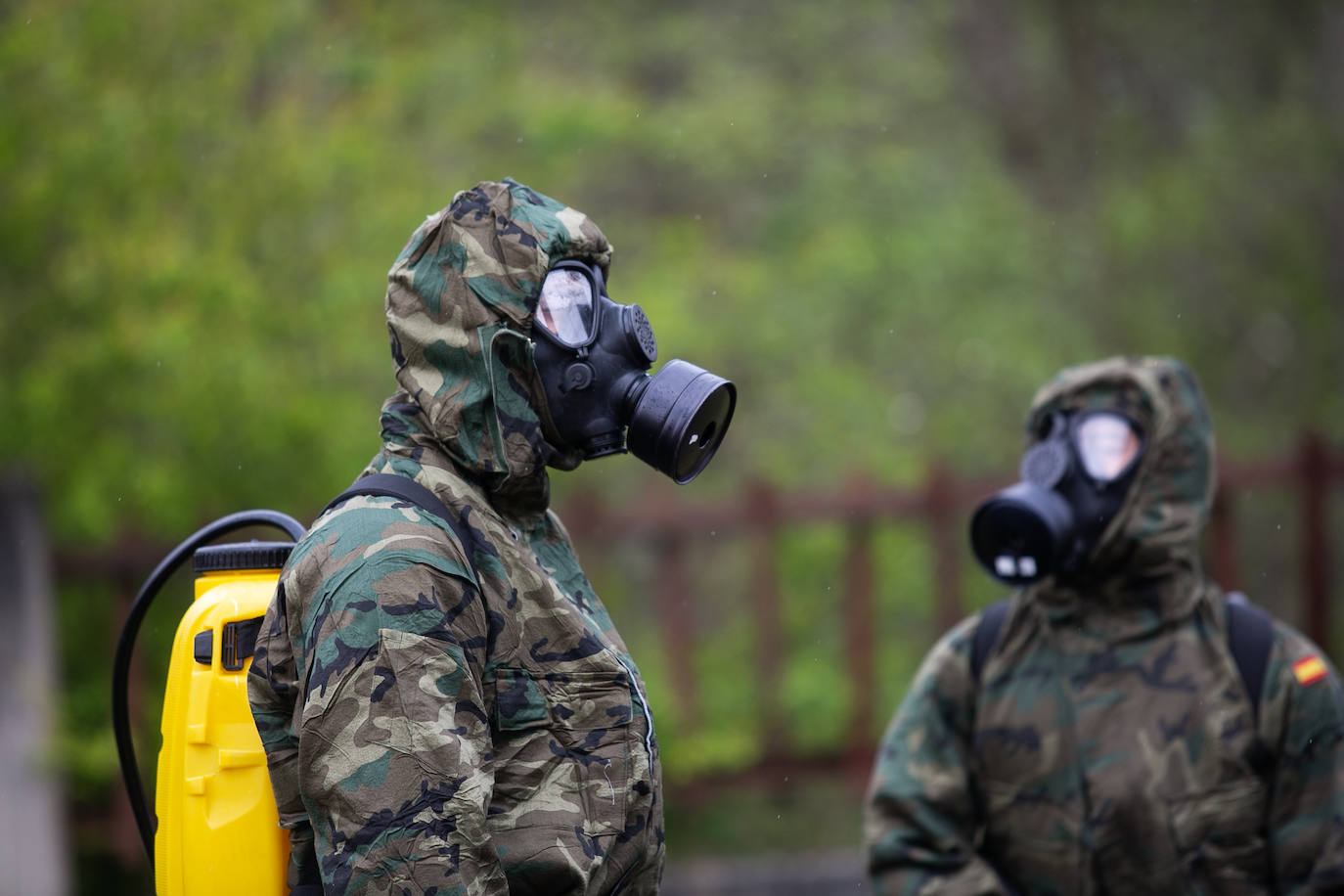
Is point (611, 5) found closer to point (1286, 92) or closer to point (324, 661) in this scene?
point (1286, 92)

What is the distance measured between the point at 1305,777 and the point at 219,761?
8.37 feet

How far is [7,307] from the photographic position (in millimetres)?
6340

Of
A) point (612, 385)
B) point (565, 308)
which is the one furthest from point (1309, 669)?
point (565, 308)

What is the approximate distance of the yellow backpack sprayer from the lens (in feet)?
7.26

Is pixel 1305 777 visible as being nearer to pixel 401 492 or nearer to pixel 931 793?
pixel 931 793

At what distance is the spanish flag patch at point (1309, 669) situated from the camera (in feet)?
11.2

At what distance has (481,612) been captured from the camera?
86.2 inches

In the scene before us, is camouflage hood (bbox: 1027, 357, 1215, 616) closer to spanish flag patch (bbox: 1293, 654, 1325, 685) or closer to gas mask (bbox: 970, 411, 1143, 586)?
gas mask (bbox: 970, 411, 1143, 586)

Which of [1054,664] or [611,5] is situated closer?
[1054,664]

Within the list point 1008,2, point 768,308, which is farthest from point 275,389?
point 1008,2

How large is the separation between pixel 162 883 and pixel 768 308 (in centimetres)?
754

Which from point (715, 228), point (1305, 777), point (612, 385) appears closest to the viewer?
point (612, 385)

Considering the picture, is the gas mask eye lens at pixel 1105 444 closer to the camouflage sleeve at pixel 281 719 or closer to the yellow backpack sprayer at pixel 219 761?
the yellow backpack sprayer at pixel 219 761

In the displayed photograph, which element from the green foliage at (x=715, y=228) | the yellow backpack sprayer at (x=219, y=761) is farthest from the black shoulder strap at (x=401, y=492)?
the green foliage at (x=715, y=228)
